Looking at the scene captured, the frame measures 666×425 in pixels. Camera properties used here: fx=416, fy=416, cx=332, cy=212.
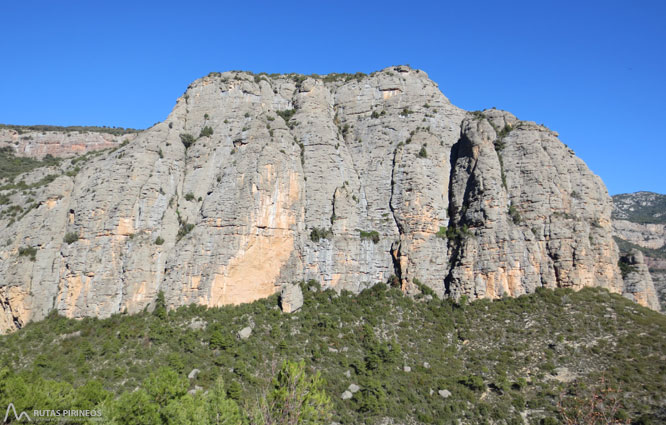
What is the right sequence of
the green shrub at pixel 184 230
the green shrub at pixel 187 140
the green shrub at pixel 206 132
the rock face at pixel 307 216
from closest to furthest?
the rock face at pixel 307 216, the green shrub at pixel 184 230, the green shrub at pixel 206 132, the green shrub at pixel 187 140

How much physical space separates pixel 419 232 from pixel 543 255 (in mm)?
12283

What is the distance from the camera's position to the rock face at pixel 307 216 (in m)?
40.7

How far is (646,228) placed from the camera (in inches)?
3703

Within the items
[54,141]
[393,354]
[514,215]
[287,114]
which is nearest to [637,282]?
[514,215]

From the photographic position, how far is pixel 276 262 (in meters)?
43.3

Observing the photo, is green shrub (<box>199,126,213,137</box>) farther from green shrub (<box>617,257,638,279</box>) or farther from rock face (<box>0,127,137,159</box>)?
green shrub (<box>617,257,638,279</box>)

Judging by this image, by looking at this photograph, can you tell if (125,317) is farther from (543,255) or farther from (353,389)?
(543,255)

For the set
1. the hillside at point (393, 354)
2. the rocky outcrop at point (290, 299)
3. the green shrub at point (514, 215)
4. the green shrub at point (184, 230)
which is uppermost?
the green shrub at point (514, 215)

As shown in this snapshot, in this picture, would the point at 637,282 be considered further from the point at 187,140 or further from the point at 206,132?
the point at 187,140

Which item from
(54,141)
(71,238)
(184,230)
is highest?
(54,141)

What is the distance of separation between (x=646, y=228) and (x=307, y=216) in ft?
288

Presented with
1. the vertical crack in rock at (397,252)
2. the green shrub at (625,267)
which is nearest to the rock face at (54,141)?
the vertical crack in rock at (397,252)

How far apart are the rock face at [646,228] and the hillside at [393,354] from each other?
36.6m

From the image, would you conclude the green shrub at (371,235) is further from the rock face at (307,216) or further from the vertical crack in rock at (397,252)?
the vertical crack in rock at (397,252)
